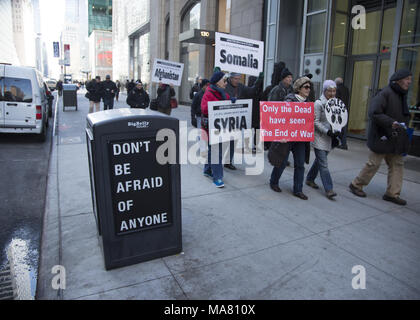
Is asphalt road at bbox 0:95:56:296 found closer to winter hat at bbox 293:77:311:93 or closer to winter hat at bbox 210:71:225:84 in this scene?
winter hat at bbox 210:71:225:84

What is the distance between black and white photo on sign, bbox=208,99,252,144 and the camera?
5.27m

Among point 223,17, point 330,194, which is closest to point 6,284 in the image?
point 330,194

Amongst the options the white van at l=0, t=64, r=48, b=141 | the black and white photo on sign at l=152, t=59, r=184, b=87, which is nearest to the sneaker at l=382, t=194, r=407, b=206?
the black and white photo on sign at l=152, t=59, r=184, b=87

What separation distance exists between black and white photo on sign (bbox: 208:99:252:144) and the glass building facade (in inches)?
4077

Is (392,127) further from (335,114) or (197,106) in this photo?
(197,106)

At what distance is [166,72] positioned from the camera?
961cm

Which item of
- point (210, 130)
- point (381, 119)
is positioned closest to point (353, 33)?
point (381, 119)

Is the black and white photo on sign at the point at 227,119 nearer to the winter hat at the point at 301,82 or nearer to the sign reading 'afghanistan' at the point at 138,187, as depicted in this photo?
the winter hat at the point at 301,82

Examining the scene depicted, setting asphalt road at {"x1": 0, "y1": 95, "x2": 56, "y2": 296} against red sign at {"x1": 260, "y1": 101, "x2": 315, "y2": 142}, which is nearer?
asphalt road at {"x1": 0, "y1": 95, "x2": 56, "y2": 296}

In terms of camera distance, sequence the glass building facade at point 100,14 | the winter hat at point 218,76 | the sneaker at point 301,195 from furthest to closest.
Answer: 1. the glass building facade at point 100,14
2. the winter hat at point 218,76
3. the sneaker at point 301,195

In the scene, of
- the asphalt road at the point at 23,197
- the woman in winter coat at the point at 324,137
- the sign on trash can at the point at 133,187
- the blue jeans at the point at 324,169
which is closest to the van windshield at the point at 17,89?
the asphalt road at the point at 23,197

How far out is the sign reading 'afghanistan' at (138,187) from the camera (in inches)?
119

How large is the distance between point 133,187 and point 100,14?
4246 inches

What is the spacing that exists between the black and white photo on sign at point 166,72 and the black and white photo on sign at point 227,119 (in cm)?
435
